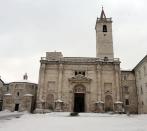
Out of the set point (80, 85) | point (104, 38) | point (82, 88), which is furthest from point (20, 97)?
point (104, 38)

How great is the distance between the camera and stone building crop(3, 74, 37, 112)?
4519cm

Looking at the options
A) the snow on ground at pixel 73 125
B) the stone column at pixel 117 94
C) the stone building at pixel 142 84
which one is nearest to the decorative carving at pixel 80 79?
the stone column at pixel 117 94

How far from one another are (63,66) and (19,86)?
12.3 meters

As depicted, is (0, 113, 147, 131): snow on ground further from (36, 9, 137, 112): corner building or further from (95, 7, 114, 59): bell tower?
(95, 7, 114, 59): bell tower

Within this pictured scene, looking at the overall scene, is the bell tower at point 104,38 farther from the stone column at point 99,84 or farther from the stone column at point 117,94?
the stone column at point 117,94

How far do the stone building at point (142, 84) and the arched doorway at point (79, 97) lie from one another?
40.2ft

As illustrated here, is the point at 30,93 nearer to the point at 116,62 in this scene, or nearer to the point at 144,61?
the point at 116,62

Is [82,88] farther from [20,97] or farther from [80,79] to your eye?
[20,97]

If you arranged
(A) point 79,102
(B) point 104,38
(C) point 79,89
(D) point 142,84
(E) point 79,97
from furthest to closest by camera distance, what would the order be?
1. (B) point 104,38
2. (E) point 79,97
3. (A) point 79,102
4. (C) point 79,89
5. (D) point 142,84

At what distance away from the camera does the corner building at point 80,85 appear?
42.0 meters

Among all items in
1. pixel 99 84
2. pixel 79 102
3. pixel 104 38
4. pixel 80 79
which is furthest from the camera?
pixel 104 38

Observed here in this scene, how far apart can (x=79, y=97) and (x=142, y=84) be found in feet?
45.0

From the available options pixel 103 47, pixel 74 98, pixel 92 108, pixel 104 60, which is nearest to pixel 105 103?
pixel 92 108

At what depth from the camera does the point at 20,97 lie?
47.2m
